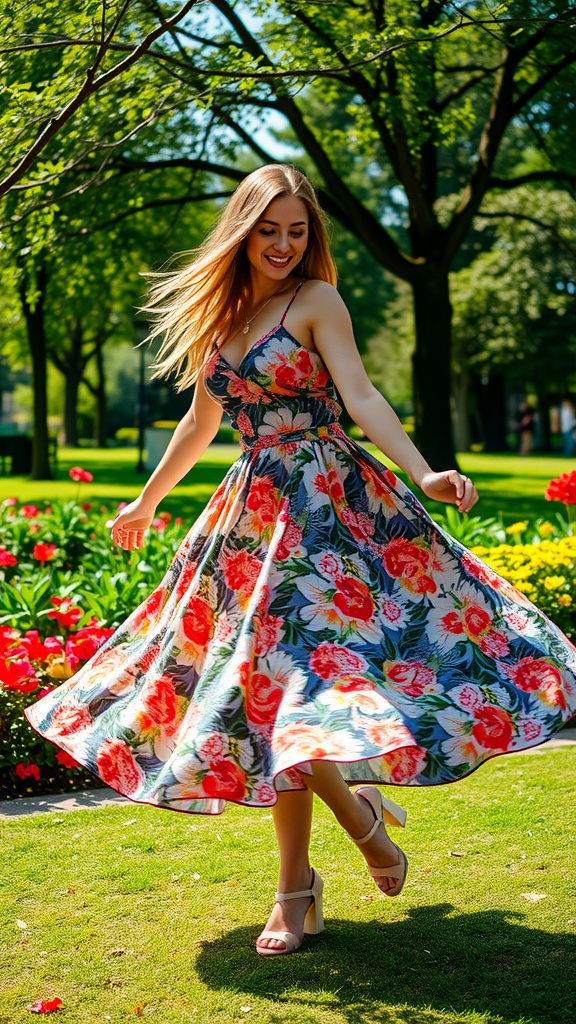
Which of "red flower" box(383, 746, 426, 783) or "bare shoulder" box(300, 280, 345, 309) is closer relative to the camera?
"red flower" box(383, 746, 426, 783)

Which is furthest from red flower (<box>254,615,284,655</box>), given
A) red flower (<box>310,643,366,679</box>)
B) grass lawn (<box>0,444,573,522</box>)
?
grass lawn (<box>0,444,573,522</box>)

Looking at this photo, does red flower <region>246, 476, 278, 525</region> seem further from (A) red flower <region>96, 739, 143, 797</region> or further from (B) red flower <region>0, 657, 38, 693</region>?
(B) red flower <region>0, 657, 38, 693</region>

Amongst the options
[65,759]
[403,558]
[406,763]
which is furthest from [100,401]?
[406,763]

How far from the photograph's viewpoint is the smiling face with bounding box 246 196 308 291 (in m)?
3.59

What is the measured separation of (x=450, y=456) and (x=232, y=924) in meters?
13.7

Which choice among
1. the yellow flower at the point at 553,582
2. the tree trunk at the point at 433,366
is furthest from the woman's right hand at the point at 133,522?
the tree trunk at the point at 433,366

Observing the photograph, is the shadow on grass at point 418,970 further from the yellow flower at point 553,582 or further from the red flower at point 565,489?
the red flower at point 565,489

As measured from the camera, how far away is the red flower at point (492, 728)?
313 cm

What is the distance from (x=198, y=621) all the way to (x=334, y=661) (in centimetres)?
49

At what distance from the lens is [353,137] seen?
1745 centimetres

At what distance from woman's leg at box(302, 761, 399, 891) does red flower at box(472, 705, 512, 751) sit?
41 cm

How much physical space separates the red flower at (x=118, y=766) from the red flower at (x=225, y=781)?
1.08ft

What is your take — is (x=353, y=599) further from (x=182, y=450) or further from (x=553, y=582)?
(x=553, y=582)

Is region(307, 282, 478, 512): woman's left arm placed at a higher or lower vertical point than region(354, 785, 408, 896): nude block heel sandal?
higher
